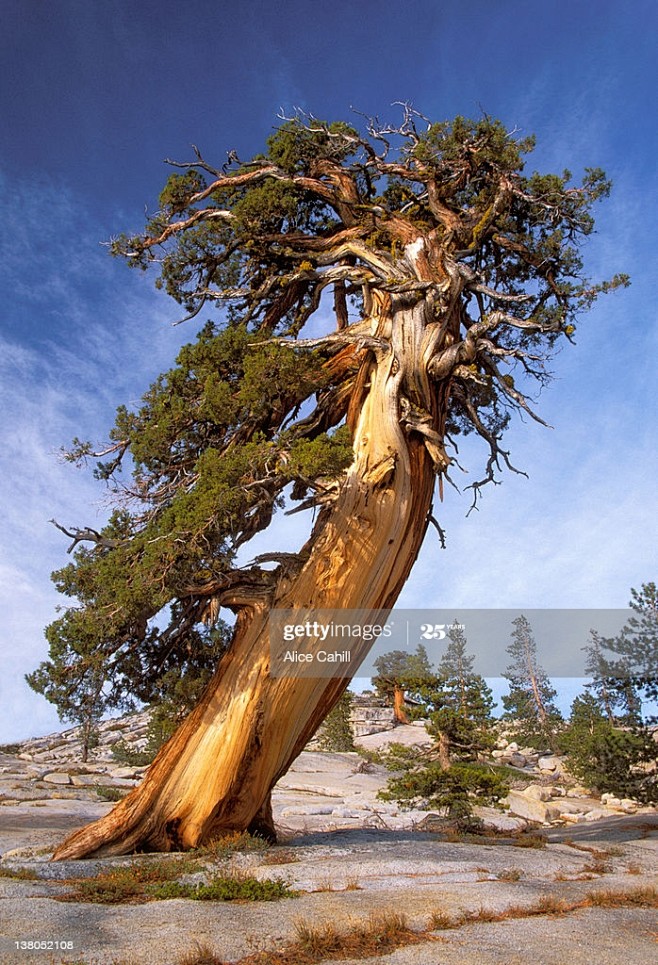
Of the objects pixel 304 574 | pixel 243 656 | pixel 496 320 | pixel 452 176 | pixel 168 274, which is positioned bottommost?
pixel 243 656

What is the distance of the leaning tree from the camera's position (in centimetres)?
788

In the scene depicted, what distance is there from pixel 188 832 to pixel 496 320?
8.32 m

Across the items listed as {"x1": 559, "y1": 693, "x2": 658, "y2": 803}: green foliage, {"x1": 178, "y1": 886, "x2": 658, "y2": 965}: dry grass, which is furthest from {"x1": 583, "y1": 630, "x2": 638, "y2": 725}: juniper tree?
{"x1": 178, "y1": 886, "x2": 658, "y2": 965}: dry grass

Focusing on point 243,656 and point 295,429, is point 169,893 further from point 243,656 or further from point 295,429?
point 295,429

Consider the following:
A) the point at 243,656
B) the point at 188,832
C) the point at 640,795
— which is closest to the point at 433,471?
the point at 243,656

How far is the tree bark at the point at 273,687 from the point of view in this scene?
7.85m

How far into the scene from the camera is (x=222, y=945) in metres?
4.16

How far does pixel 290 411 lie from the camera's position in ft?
33.7

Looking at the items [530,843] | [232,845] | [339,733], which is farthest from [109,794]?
[339,733]

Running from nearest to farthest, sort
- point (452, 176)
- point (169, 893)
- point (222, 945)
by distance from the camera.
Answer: point (222, 945) → point (169, 893) → point (452, 176)

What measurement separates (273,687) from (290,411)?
4.36 m

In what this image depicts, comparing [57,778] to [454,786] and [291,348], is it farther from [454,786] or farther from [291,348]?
[291,348]

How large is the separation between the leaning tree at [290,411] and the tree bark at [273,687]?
3 cm

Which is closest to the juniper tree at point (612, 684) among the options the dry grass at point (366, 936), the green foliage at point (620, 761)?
the green foliage at point (620, 761)
